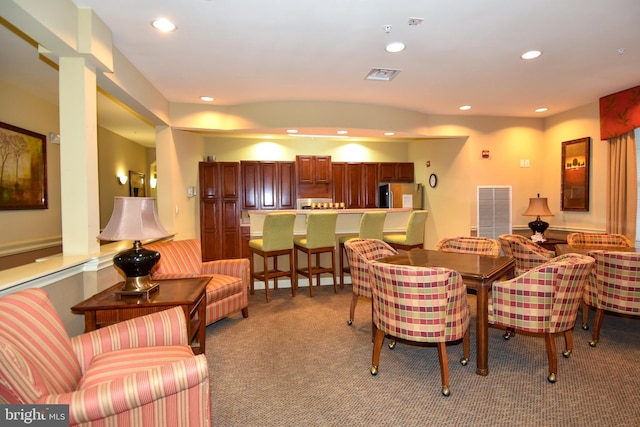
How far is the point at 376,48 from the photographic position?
315cm

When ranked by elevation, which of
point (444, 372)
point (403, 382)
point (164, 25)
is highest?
point (164, 25)

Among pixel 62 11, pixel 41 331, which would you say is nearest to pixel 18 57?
pixel 62 11

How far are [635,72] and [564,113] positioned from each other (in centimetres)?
162

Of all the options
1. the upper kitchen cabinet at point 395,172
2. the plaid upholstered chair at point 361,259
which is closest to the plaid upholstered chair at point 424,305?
the plaid upholstered chair at point 361,259

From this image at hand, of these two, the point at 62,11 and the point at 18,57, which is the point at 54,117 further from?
the point at 62,11

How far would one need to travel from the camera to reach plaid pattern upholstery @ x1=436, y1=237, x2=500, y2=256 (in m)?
3.47

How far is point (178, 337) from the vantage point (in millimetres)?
1828

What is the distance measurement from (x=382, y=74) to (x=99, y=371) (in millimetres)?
3538

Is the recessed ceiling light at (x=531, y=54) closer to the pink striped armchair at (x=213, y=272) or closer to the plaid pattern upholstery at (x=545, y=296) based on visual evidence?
the plaid pattern upholstery at (x=545, y=296)

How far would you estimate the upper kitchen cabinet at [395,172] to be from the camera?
7.23 meters

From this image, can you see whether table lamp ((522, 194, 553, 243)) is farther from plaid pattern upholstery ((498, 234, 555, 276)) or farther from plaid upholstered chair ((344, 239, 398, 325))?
plaid upholstered chair ((344, 239, 398, 325))

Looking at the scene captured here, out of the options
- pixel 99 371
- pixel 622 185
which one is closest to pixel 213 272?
pixel 99 371

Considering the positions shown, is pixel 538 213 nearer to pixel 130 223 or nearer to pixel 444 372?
pixel 444 372

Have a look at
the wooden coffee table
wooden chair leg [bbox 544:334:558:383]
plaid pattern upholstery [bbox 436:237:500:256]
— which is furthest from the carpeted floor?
plaid pattern upholstery [bbox 436:237:500:256]
